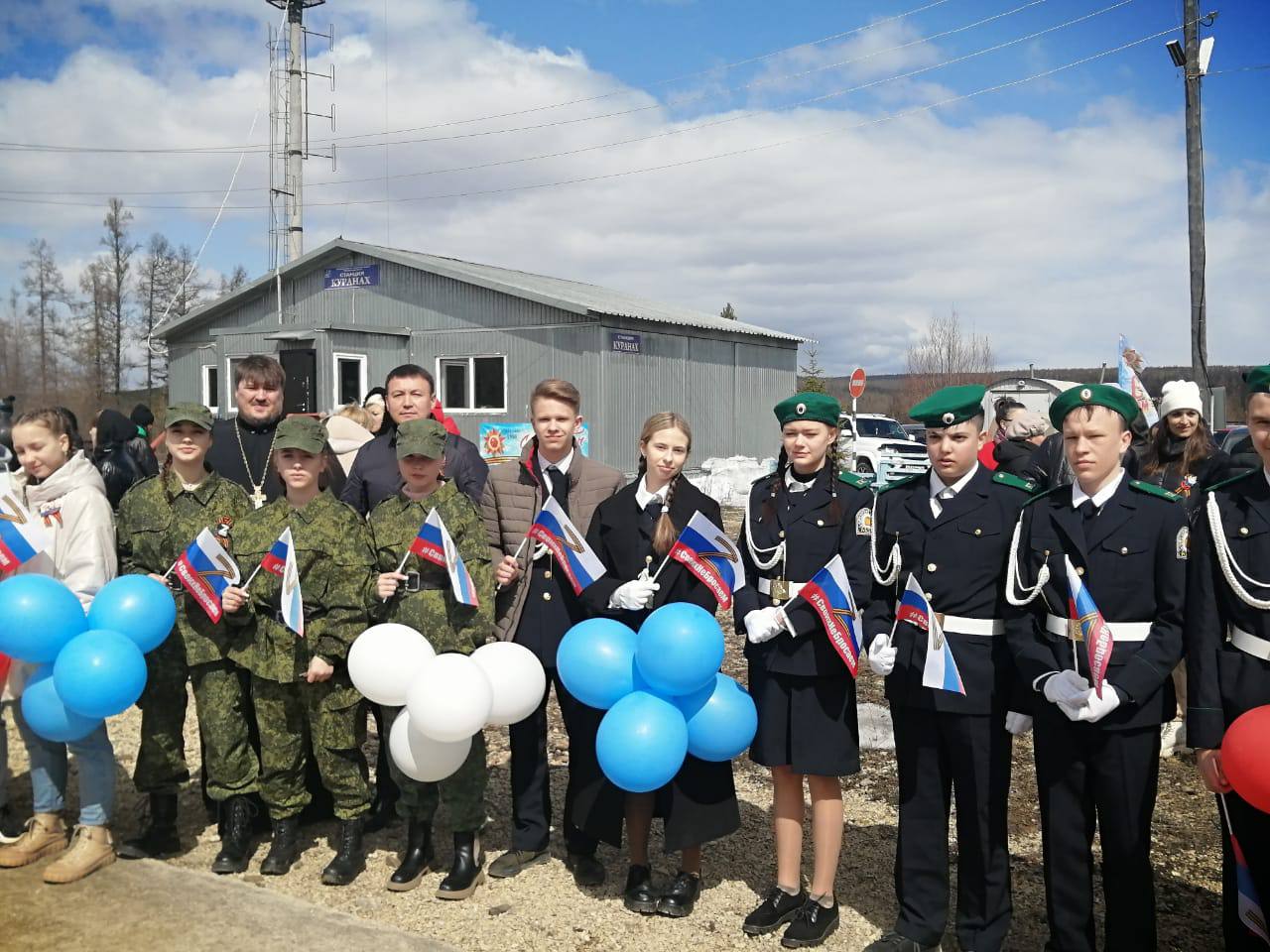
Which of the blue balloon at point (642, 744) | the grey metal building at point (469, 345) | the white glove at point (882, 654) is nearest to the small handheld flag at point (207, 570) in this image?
the blue balloon at point (642, 744)

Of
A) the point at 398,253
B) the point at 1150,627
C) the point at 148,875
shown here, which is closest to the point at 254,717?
the point at 148,875

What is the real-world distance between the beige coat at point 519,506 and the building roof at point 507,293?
1544 centimetres

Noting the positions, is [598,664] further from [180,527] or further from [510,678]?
[180,527]

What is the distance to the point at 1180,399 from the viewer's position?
5.80m

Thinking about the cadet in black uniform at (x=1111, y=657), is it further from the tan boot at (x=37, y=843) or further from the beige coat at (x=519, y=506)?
the tan boot at (x=37, y=843)

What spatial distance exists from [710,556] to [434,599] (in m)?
1.17

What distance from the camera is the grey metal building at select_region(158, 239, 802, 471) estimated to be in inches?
798

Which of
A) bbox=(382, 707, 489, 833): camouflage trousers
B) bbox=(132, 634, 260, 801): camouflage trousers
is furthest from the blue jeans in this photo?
bbox=(382, 707, 489, 833): camouflage trousers

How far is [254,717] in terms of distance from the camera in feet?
14.8

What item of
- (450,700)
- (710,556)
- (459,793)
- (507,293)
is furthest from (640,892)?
(507,293)

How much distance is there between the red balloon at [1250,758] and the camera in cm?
271

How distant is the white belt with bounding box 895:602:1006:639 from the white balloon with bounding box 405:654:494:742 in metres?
1.69

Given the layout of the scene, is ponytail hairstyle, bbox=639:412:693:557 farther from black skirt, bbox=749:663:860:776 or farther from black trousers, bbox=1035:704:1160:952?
black trousers, bbox=1035:704:1160:952

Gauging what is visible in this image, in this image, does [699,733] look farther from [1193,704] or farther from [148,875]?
[148,875]
